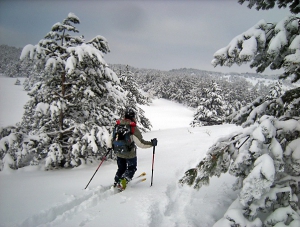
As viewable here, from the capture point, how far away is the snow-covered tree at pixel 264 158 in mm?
2320

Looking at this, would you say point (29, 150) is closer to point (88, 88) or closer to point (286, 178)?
point (88, 88)

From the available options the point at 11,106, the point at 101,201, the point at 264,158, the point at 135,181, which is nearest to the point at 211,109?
the point at 135,181

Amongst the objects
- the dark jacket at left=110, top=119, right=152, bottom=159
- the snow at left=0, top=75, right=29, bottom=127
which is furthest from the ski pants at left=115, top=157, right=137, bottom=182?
the snow at left=0, top=75, right=29, bottom=127

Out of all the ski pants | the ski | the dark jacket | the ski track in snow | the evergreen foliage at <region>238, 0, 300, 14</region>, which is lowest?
the ski

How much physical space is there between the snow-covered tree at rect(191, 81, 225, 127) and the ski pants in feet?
78.6

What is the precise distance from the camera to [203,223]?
3.87 metres

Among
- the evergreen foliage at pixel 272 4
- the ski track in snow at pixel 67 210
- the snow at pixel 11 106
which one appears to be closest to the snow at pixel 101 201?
the ski track in snow at pixel 67 210

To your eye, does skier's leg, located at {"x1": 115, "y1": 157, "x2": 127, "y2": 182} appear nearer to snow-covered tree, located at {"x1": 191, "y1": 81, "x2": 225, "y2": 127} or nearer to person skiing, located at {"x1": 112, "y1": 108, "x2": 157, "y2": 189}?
person skiing, located at {"x1": 112, "y1": 108, "x2": 157, "y2": 189}

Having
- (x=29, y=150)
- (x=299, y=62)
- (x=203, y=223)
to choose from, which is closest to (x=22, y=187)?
(x=29, y=150)

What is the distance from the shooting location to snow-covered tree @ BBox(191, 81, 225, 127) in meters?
28.1

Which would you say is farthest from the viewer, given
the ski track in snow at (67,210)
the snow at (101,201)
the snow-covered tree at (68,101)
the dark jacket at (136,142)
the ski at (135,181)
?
the snow-covered tree at (68,101)

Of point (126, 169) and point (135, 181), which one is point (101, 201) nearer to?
point (126, 169)

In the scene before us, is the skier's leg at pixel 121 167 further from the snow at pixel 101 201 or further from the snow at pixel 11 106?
the snow at pixel 11 106

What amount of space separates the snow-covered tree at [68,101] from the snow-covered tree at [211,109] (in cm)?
2223
